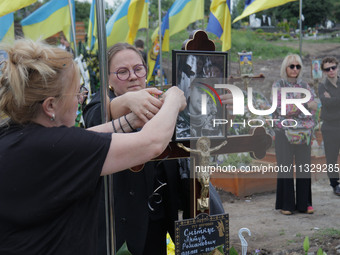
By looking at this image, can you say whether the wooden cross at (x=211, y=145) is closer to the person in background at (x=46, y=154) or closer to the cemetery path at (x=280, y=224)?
the person in background at (x=46, y=154)

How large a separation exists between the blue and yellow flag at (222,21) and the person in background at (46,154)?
4.60 m

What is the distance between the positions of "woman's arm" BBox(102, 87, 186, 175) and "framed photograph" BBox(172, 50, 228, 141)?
327mm

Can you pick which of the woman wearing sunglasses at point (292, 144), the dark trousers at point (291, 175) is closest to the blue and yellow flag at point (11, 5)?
the woman wearing sunglasses at point (292, 144)

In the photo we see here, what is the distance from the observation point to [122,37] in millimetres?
6703

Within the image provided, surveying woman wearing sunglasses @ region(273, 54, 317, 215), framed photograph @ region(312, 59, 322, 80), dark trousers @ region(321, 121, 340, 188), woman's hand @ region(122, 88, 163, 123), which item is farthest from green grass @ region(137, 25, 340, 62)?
woman's hand @ region(122, 88, 163, 123)

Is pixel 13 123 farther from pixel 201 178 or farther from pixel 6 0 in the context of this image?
pixel 6 0

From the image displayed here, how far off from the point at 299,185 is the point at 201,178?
3.11 metres

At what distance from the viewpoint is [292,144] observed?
4.40 m

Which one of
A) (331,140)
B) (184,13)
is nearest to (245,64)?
(331,140)

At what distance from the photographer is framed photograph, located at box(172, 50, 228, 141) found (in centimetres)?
159

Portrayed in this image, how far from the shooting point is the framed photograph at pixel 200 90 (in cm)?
159

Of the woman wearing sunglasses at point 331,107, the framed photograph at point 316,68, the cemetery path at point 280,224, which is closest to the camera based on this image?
the cemetery path at point 280,224

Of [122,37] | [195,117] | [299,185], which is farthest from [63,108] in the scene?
[122,37]

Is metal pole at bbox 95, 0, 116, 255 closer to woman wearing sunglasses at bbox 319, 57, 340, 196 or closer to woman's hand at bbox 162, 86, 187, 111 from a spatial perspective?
woman's hand at bbox 162, 86, 187, 111
